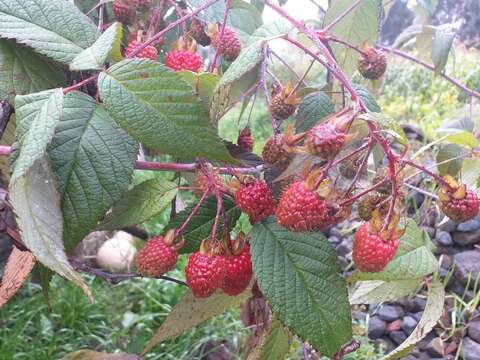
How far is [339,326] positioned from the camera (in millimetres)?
542

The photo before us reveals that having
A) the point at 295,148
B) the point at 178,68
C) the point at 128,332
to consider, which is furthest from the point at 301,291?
the point at 128,332

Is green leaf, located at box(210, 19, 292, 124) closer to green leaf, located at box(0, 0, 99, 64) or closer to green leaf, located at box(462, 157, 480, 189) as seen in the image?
green leaf, located at box(0, 0, 99, 64)

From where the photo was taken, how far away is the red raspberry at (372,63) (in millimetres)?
678

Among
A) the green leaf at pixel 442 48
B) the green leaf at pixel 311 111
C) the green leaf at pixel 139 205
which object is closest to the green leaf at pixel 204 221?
the green leaf at pixel 139 205

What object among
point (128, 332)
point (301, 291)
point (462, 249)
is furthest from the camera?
point (462, 249)

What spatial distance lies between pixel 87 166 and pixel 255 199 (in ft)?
0.51

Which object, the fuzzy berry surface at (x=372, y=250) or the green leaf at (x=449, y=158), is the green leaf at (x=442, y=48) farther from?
the fuzzy berry surface at (x=372, y=250)

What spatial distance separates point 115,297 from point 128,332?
21 centimetres

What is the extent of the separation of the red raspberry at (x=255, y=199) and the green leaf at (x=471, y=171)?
1.11 feet

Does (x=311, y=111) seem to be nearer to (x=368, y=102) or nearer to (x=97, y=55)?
(x=368, y=102)

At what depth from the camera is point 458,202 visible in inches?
20.0

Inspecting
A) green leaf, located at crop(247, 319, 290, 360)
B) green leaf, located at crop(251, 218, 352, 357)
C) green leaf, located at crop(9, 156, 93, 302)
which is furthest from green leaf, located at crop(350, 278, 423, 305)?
green leaf, located at crop(9, 156, 93, 302)

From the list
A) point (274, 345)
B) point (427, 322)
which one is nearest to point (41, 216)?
point (274, 345)

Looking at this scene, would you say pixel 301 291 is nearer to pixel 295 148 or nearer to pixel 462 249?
pixel 295 148
